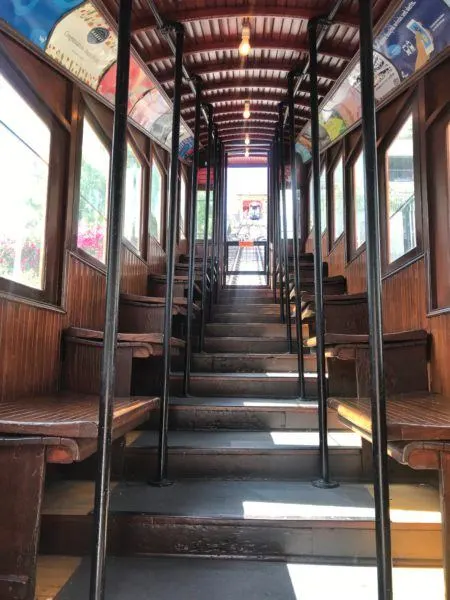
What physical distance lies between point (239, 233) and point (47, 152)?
17.0ft

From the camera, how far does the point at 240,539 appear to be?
155 cm

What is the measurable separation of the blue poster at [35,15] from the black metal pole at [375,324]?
1166 mm

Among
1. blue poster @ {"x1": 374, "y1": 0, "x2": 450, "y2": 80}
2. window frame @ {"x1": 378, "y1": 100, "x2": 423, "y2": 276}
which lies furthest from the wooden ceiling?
window frame @ {"x1": 378, "y1": 100, "x2": 423, "y2": 276}

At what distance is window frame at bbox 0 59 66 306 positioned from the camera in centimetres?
241

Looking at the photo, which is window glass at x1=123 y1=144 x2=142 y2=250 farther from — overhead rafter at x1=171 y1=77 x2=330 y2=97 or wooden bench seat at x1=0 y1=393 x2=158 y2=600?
wooden bench seat at x1=0 y1=393 x2=158 y2=600

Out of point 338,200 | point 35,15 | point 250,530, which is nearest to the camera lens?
point 250,530

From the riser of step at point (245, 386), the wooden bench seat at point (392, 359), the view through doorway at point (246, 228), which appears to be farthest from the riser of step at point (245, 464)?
the view through doorway at point (246, 228)

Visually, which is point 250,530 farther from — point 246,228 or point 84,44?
point 246,228

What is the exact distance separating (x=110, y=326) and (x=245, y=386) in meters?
1.62

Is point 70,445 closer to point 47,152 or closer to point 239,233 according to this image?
point 47,152

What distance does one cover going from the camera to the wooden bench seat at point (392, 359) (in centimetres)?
218

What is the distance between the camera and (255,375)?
279 cm

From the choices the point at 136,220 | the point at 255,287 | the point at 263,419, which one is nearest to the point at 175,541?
the point at 263,419

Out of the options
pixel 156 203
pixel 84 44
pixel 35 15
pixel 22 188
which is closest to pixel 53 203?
pixel 22 188
